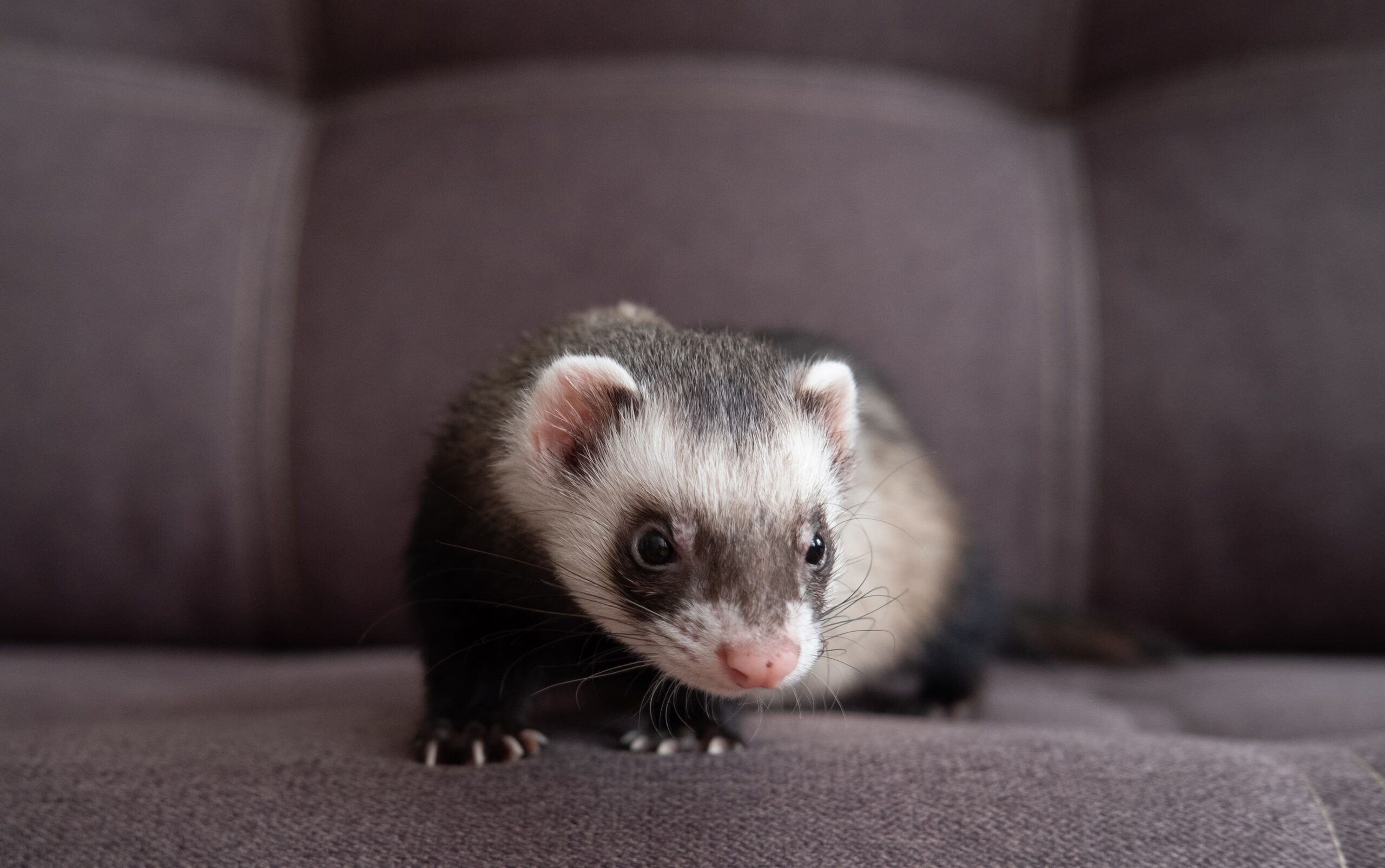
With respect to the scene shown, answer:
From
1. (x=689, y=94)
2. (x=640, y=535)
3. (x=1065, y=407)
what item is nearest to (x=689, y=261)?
(x=689, y=94)

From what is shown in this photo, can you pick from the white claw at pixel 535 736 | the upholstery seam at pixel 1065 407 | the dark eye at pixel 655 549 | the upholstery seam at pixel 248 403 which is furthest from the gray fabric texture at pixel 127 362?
the upholstery seam at pixel 1065 407

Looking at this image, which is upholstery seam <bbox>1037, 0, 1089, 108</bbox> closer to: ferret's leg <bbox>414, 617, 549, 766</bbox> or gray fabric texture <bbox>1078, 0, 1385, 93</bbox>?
gray fabric texture <bbox>1078, 0, 1385, 93</bbox>

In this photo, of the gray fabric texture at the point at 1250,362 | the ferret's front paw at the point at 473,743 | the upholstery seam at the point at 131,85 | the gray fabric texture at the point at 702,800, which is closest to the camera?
the gray fabric texture at the point at 702,800

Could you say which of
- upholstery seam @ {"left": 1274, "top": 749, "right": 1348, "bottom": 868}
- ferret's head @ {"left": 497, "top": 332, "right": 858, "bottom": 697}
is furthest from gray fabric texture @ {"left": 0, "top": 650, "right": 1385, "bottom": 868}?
ferret's head @ {"left": 497, "top": 332, "right": 858, "bottom": 697}

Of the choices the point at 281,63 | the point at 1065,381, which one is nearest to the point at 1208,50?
the point at 1065,381

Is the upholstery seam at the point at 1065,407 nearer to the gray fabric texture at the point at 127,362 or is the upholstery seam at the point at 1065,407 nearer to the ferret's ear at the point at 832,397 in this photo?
the ferret's ear at the point at 832,397

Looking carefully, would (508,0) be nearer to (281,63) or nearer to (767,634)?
(281,63)

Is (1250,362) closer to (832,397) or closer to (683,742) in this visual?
(832,397)
